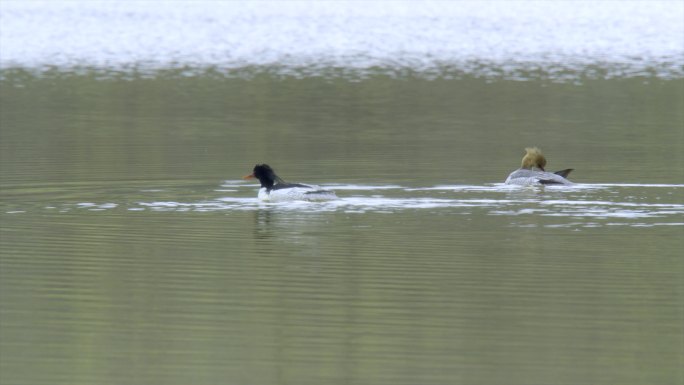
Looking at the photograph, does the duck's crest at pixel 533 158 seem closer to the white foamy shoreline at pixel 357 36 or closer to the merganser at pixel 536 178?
the merganser at pixel 536 178

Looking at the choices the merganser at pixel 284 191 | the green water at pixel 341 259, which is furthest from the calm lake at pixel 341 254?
the merganser at pixel 284 191

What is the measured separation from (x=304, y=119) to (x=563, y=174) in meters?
12.4

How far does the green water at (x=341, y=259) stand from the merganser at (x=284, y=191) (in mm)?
193

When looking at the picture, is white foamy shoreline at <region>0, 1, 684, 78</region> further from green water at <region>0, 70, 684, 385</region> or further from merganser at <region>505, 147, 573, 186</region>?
merganser at <region>505, 147, 573, 186</region>

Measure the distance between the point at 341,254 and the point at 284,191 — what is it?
4.16 meters

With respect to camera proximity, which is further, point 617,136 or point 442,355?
point 617,136

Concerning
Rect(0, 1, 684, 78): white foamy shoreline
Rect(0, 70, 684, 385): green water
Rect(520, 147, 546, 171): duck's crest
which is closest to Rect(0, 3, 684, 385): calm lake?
Rect(0, 70, 684, 385): green water

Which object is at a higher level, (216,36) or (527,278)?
(216,36)

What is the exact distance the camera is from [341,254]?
46.9 ft

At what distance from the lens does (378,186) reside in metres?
19.9

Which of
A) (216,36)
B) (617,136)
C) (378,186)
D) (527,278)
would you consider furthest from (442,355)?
(216,36)

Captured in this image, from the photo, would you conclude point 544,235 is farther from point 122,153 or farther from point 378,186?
point 122,153

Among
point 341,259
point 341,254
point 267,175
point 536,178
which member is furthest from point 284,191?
point 341,259

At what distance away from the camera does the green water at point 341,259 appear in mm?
10102
